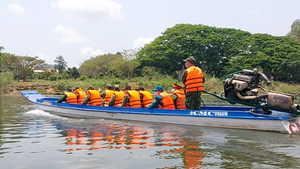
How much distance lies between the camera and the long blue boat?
29.3 feet

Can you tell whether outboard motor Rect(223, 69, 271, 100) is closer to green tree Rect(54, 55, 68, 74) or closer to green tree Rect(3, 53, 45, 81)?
green tree Rect(3, 53, 45, 81)

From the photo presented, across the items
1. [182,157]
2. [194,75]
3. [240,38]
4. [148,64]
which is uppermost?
[240,38]

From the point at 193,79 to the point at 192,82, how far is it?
0.09 m

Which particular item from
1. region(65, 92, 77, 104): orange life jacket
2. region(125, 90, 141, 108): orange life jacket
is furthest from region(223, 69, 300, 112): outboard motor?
region(65, 92, 77, 104): orange life jacket

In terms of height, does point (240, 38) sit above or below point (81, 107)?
above

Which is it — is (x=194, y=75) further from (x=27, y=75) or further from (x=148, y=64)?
(x=148, y=64)

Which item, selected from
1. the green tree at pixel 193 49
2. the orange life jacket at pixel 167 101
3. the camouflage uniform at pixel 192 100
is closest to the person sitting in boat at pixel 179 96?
the orange life jacket at pixel 167 101

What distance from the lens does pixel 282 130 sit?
887cm

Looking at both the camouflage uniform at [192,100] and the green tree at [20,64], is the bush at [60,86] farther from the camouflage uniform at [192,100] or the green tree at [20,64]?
the camouflage uniform at [192,100]

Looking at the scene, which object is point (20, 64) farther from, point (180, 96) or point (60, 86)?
point (180, 96)

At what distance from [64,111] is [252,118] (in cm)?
775

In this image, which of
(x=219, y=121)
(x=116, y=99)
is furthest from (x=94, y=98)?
(x=219, y=121)

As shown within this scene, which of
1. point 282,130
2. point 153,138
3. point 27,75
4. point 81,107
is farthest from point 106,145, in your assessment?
point 27,75

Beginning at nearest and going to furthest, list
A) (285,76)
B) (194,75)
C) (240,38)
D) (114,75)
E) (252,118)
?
(252,118) → (194,75) → (114,75) → (285,76) → (240,38)
